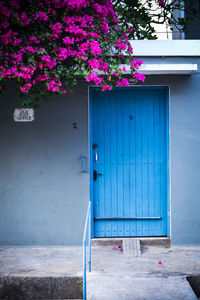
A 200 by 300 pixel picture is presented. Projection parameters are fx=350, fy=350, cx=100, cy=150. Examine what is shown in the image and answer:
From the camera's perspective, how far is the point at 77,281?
4.13 m

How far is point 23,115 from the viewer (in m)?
5.36

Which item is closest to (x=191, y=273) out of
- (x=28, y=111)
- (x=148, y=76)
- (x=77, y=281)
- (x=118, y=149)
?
(x=77, y=281)

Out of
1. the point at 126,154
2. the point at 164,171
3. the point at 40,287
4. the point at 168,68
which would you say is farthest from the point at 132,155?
the point at 40,287

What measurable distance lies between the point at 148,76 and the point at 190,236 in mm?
2515

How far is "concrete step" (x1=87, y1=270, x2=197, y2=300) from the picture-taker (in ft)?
11.5

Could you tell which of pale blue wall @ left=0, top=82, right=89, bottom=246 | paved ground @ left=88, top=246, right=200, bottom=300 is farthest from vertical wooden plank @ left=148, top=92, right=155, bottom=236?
pale blue wall @ left=0, top=82, right=89, bottom=246

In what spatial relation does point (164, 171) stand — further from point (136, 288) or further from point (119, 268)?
point (136, 288)

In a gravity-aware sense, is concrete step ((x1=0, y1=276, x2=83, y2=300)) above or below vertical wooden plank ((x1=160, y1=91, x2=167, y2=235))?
below

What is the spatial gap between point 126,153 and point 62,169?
1032 millimetres

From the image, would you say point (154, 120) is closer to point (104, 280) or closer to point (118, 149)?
point (118, 149)

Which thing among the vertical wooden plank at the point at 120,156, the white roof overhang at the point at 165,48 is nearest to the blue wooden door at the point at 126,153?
the vertical wooden plank at the point at 120,156

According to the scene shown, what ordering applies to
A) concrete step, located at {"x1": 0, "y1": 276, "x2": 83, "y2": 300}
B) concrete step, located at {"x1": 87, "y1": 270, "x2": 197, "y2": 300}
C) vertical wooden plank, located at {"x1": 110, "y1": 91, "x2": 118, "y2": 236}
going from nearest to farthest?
concrete step, located at {"x1": 87, "y1": 270, "x2": 197, "y2": 300}, concrete step, located at {"x1": 0, "y1": 276, "x2": 83, "y2": 300}, vertical wooden plank, located at {"x1": 110, "y1": 91, "x2": 118, "y2": 236}

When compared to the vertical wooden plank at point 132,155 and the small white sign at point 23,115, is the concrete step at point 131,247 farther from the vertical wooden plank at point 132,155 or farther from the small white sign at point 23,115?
the small white sign at point 23,115

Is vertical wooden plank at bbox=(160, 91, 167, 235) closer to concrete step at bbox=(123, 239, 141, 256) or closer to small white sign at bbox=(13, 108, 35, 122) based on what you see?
concrete step at bbox=(123, 239, 141, 256)
